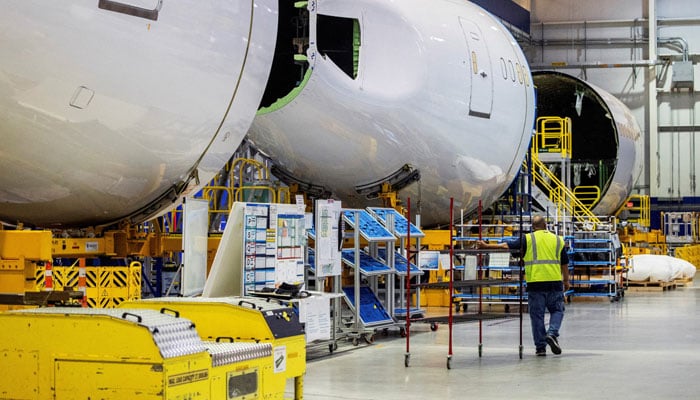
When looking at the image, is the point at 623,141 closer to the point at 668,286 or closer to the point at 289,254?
the point at 668,286

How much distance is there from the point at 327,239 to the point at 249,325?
5.41m

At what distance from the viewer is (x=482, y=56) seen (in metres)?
17.0

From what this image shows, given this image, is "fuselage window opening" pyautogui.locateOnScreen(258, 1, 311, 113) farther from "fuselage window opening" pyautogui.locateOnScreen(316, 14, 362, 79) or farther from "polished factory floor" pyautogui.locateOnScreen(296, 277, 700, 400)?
"polished factory floor" pyautogui.locateOnScreen(296, 277, 700, 400)

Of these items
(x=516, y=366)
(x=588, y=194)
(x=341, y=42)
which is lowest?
(x=516, y=366)

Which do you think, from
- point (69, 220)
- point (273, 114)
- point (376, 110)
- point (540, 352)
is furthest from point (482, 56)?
point (69, 220)

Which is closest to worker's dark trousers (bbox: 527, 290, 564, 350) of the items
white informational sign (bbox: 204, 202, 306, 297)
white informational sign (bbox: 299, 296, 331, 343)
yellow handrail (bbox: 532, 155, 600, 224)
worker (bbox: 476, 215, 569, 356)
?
worker (bbox: 476, 215, 569, 356)

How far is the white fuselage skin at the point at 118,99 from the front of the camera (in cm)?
773

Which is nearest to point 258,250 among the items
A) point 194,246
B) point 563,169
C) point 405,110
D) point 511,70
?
point 194,246

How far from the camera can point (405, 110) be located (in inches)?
599

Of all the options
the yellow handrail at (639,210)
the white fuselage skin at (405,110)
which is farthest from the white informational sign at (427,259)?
the yellow handrail at (639,210)

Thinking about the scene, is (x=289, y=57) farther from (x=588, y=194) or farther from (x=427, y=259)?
(x=588, y=194)

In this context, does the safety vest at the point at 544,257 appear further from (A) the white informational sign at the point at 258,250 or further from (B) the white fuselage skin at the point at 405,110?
(B) the white fuselage skin at the point at 405,110

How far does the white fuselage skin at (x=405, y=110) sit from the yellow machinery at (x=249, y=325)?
590 cm

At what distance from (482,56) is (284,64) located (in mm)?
3942
